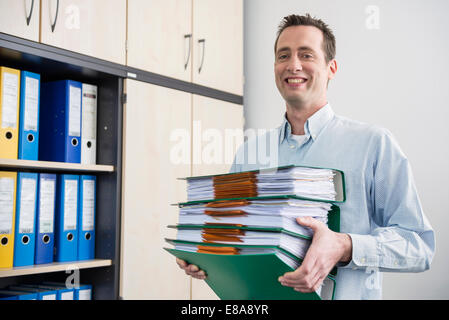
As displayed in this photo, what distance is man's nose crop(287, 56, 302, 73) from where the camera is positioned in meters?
1.23

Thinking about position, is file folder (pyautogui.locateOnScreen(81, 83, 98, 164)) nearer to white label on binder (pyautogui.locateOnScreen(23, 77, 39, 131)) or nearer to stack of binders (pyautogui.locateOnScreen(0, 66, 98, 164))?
stack of binders (pyautogui.locateOnScreen(0, 66, 98, 164))

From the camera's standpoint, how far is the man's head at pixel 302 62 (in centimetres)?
123

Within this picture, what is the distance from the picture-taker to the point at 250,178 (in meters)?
0.86

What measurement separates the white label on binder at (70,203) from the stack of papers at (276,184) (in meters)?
1.09

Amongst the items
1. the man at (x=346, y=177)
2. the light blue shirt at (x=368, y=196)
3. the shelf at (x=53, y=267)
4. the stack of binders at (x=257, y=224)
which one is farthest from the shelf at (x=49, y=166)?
the stack of binders at (x=257, y=224)

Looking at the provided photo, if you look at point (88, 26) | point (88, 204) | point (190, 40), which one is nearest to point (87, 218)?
point (88, 204)

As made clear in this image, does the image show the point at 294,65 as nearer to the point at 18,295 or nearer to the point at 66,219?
the point at 66,219

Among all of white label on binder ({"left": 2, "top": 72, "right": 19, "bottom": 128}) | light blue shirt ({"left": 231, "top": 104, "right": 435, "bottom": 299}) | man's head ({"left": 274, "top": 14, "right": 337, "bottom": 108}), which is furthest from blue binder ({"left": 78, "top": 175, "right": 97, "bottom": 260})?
man's head ({"left": 274, "top": 14, "right": 337, "bottom": 108})

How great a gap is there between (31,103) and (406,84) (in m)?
1.63

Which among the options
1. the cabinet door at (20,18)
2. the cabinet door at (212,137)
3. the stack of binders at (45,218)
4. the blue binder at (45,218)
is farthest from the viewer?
the cabinet door at (212,137)

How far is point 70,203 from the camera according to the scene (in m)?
1.87

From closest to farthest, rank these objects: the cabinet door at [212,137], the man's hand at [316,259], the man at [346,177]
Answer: the man's hand at [316,259] → the man at [346,177] → the cabinet door at [212,137]

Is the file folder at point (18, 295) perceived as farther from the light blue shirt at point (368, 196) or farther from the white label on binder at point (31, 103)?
the light blue shirt at point (368, 196)

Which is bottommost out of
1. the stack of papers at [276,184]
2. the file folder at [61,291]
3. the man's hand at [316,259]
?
the file folder at [61,291]
